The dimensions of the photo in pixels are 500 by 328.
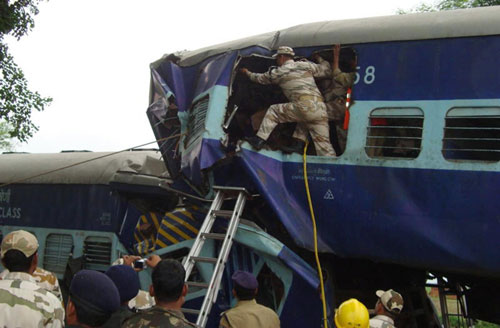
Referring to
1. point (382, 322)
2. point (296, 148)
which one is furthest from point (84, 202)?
point (382, 322)

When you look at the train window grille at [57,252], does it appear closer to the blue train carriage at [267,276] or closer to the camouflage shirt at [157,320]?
the blue train carriage at [267,276]

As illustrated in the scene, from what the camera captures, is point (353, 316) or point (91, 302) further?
point (353, 316)

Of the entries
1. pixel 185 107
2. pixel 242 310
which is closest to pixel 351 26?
pixel 185 107

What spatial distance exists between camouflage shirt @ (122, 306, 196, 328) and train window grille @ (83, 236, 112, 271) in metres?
6.31

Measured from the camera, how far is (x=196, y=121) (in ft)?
23.7

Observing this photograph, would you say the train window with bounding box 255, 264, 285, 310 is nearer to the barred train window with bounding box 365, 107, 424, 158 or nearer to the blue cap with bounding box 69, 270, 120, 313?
the barred train window with bounding box 365, 107, 424, 158

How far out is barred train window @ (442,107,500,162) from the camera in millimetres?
5766

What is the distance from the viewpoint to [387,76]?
6301 millimetres

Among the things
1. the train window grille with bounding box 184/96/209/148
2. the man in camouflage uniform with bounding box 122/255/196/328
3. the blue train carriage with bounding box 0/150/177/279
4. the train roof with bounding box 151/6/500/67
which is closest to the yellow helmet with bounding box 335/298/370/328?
the man in camouflage uniform with bounding box 122/255/196/328

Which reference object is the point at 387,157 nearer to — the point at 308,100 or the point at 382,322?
the point at 308,100

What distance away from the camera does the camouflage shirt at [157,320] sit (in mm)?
2920

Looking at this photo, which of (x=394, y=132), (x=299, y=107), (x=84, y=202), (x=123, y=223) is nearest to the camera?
(x=394, y=132)

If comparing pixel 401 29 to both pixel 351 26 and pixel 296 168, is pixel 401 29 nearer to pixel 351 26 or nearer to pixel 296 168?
pixel 351 26

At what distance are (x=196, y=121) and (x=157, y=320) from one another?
450cm
